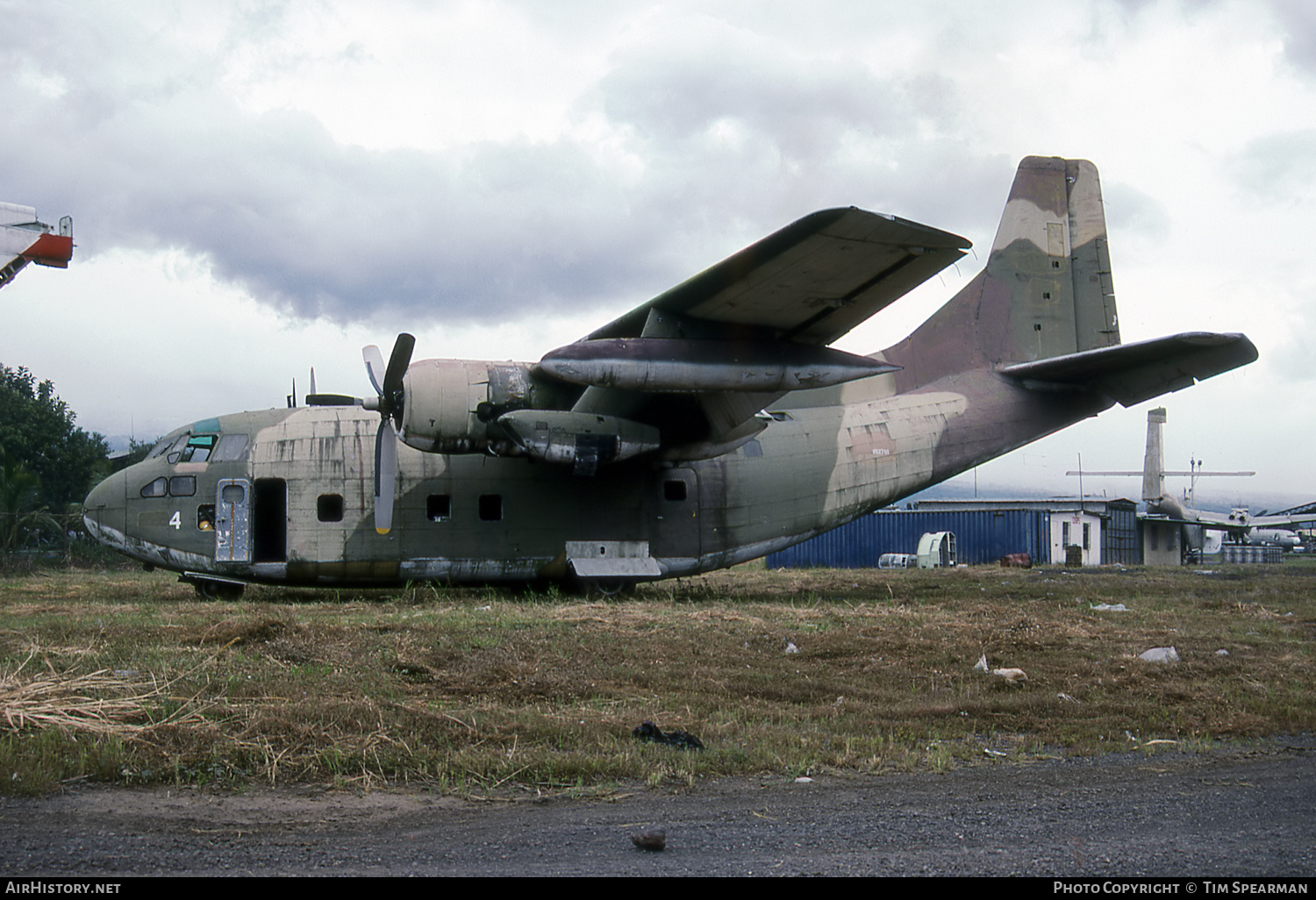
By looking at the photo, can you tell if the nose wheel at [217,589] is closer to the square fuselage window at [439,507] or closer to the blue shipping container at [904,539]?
the square fuselage window at [439,507]

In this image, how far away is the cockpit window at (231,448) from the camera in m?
14.8

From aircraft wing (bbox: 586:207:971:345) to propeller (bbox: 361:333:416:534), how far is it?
317cm

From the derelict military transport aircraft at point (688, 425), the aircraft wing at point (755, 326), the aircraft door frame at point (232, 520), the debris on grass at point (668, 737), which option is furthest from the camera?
the aircraft door frame at point (232, 520)

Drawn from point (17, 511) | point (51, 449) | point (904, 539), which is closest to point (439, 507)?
point (17, 511)

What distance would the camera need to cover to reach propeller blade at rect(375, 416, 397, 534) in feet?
46.5

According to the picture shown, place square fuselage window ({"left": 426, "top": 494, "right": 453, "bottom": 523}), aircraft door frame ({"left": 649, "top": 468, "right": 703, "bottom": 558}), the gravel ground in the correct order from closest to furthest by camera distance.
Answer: the gravel ground
square fuselage window ({"left": 426, "top": 494, "right": 453, "bottom": 523})
aircraft door frame ({"left": 649, "top": 468, "right": 703, "bottom": 558})

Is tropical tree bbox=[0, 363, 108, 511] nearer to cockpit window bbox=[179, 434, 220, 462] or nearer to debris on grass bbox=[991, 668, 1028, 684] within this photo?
cockpit window bbox=[179, 434, 220, 462]

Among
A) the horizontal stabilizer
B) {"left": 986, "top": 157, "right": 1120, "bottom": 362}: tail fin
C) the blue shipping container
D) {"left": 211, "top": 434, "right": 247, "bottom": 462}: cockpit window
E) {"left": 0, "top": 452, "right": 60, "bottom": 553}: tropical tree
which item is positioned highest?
{"left": 986, "top": 157, "right": 1120, "bottom": 362}: tail fin

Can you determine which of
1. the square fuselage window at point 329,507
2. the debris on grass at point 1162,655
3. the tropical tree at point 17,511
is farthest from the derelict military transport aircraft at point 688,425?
the tropical tree at point 17,511

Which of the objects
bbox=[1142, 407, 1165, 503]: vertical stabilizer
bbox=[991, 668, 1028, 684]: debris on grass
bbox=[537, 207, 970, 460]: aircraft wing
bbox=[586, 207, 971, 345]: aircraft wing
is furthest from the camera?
bbox=[1142, 407, 1165, 503]: vertical stabilizer

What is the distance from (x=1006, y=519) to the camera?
136 ft

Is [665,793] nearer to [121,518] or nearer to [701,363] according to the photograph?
[701,363]

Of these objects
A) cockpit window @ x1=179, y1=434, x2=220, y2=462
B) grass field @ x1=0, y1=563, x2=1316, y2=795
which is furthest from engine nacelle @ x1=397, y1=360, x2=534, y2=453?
cockpit window @ x1=179, y1=434, x2=220, y2=462

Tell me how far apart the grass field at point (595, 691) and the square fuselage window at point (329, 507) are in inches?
102
